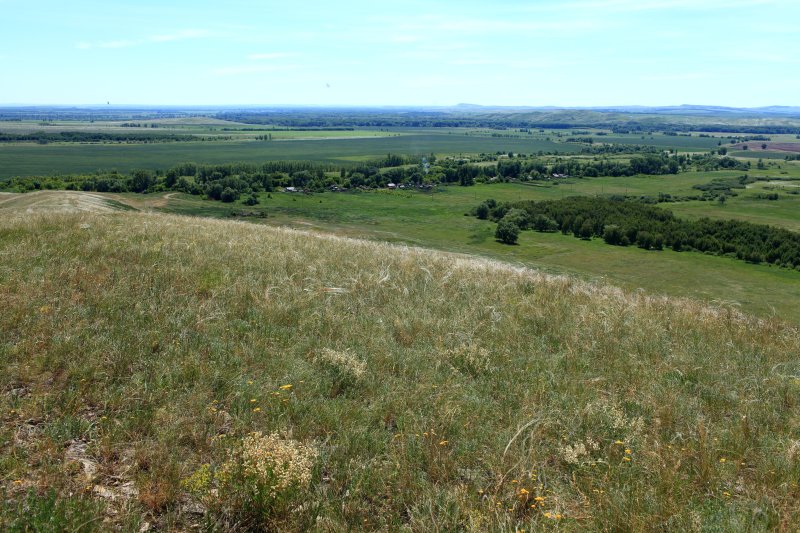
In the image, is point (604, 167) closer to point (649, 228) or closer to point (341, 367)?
point (649, 228)

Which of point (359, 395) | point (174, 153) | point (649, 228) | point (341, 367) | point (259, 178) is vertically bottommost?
point (649, 228)

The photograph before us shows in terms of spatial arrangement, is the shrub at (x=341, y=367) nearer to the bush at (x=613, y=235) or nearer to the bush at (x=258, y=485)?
the bush at (x=258, y=485)

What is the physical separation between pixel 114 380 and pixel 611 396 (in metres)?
5.62

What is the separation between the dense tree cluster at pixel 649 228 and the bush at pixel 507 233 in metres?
1.31

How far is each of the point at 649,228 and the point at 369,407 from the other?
230 ft

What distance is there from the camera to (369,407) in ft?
17.4

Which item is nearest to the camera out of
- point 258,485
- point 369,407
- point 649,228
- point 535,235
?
point 258,485

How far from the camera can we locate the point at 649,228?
66.5 metres

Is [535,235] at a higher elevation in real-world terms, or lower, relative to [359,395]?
lower

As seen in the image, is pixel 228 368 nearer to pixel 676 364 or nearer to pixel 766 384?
pixel 676 364

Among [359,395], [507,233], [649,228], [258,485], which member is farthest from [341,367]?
[649,228]

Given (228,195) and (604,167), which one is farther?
(604,167)

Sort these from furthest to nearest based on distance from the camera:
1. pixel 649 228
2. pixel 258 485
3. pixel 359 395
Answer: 1. pixel 649 228
2. pixel 359 395
3. pixel 258 485

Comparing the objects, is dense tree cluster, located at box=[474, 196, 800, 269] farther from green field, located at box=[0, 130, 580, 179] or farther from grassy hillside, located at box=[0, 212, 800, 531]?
green field, located at box=[0, 130, 580, 179]
